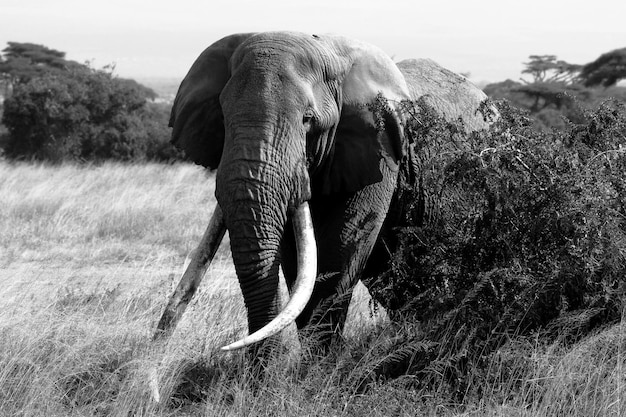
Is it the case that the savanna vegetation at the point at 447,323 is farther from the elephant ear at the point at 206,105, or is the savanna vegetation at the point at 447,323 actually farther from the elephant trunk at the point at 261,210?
the elephant ear at the point at 206,105

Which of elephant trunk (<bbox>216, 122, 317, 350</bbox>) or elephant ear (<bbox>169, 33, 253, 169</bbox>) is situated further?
elephant ear (<bbox>169, 33, 253, 169</bbox>)

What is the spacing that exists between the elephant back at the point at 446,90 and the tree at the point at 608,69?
2606cm

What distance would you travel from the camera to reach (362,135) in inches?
227

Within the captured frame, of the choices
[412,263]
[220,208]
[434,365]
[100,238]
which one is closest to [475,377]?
[434,365]

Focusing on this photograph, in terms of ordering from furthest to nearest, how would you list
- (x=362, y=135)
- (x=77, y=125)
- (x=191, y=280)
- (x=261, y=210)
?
(x=77, y=125) < (x=362, y=135) < (x=191, y=280) < (x=261, y=210)

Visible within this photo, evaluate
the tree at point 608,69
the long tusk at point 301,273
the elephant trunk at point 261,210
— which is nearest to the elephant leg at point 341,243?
the long tusk at point 301,273

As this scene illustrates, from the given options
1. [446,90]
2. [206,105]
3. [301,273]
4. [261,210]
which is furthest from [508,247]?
[206,105]

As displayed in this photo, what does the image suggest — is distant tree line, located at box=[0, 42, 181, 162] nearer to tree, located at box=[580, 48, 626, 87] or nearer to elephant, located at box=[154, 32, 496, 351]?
elephant, located at box=[154, 32, 496, 351]

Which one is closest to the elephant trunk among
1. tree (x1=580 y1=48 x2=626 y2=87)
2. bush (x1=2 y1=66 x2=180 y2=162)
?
bush (x1=2 y1=66 x2=180 y2=162)

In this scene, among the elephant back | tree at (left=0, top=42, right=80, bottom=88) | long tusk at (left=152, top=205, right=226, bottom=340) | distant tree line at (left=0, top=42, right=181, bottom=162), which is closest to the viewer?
long tusk at (left=152, top=205, right=226, bottom=340)

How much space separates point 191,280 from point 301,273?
669mm

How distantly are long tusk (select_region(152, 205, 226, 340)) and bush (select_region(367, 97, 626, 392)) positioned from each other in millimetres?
998

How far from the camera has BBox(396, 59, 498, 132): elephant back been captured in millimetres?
6898

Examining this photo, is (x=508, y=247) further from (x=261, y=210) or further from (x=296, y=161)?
(x=261, y=210)
